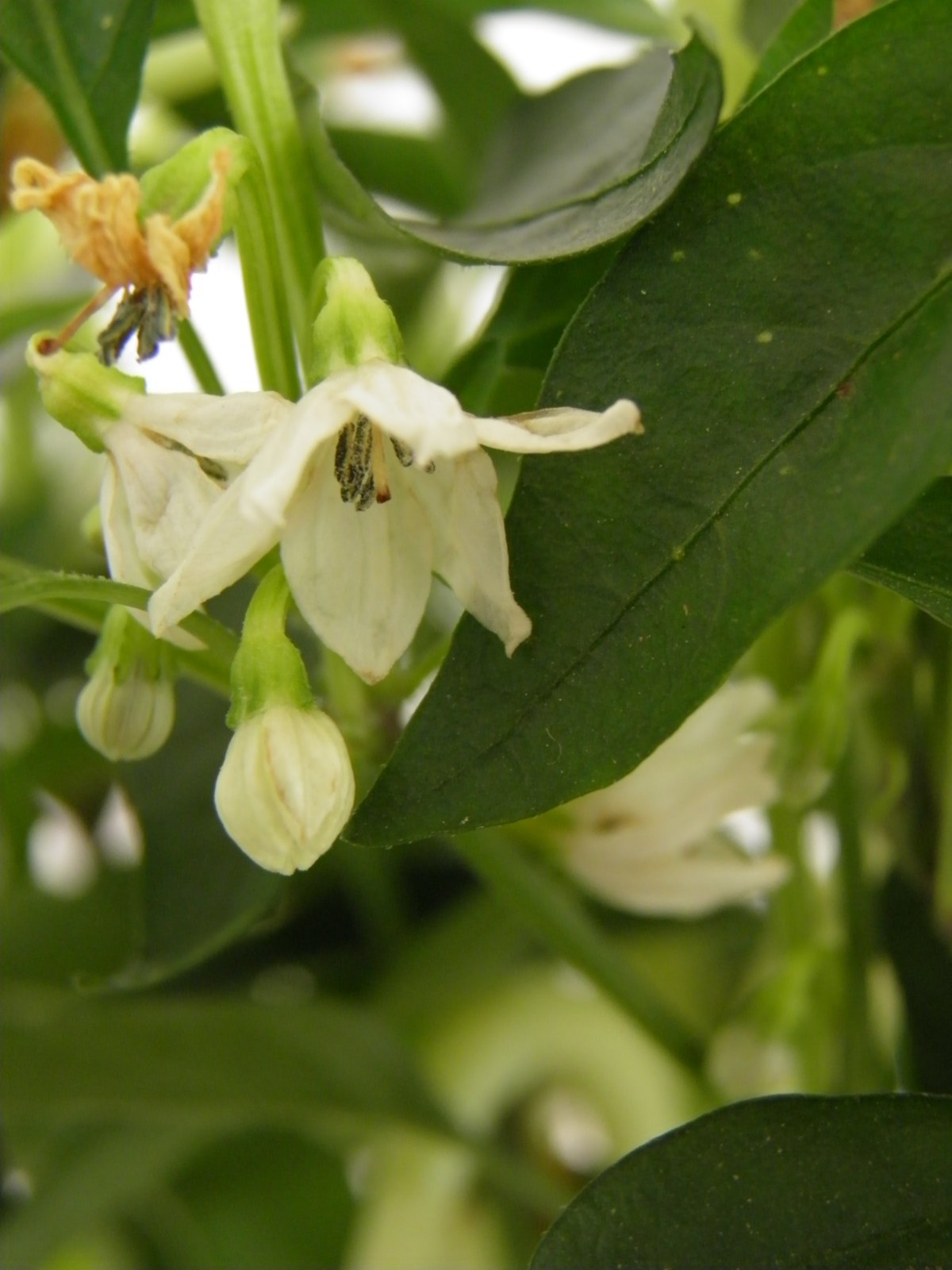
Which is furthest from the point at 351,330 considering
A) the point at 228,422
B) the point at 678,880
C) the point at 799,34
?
the point at 678,880

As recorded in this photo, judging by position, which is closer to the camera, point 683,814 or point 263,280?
point 263,280

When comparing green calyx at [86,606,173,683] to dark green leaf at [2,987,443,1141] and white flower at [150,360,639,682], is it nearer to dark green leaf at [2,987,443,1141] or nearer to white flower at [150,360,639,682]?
white flower at [150,360,639,682]

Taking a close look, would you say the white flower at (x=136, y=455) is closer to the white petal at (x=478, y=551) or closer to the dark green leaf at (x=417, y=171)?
the white petal at (x=478, y=551)

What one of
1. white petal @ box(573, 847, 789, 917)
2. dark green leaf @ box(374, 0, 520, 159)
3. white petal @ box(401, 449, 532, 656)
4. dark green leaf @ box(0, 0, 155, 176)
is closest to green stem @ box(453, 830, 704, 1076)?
white petal @ box(573, 847, 789, 917)

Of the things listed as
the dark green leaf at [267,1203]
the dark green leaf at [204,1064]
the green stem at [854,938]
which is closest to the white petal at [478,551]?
the green stem at [854,938]

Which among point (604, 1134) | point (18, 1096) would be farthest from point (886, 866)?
point (18, 1096)

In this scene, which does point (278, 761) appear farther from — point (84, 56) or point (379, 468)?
point (84, 56)

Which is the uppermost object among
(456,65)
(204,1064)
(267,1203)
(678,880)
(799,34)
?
(799,34)
